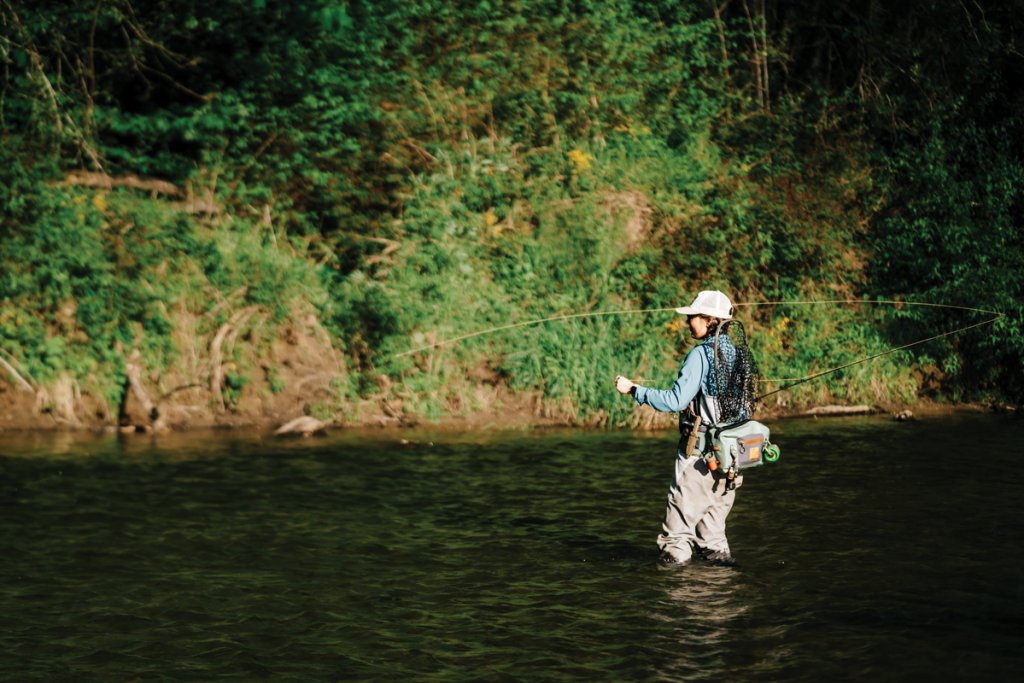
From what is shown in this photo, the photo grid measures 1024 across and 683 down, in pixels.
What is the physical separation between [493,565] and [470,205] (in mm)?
8359

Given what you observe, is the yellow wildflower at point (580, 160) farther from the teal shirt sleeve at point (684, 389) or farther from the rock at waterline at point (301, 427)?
the teal shirt sleeve at point (684, 389)

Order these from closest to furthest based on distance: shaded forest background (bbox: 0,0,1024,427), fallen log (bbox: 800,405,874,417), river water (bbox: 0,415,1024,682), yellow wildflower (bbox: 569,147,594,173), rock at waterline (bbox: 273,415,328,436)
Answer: river water (bbox: 0,415,1024,682) < rock at waterline (bbox: 273,415,328,436) < shaded forest background (bbox: 0,0,1024,427) < fallen log (bbox: 800,405,874,417) < yellow wildflower (bbox: 569,147,594,173)

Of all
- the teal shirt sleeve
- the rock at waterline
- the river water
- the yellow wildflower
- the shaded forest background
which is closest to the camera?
the river water

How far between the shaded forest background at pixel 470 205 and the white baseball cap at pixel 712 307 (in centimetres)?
647

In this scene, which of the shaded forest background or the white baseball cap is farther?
the shaded forest background

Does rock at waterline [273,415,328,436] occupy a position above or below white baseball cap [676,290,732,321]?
below

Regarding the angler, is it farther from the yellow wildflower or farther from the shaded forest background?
the yellow wildflower

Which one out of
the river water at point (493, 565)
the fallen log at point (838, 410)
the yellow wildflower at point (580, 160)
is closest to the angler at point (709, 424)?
Result: the river water at point (493, 565)

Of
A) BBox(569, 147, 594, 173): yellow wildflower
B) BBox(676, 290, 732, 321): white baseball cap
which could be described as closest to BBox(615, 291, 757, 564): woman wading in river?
BBox(676, 290, 732, 321): white baseball cap

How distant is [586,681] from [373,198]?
1195cm

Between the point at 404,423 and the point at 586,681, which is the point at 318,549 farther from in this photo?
the point at 404,423

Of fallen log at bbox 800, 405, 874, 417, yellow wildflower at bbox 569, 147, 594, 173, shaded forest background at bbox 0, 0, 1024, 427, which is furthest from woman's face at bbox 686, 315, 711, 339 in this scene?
Answer: yellow wildflower at bbox 569, 147, 594, 173

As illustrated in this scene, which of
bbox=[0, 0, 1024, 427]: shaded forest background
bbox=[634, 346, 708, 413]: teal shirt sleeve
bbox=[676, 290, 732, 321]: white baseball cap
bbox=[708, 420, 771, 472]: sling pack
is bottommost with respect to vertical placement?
bbox=[708, 420, 771, 472]: sling pack

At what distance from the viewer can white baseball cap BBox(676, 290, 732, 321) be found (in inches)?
313
